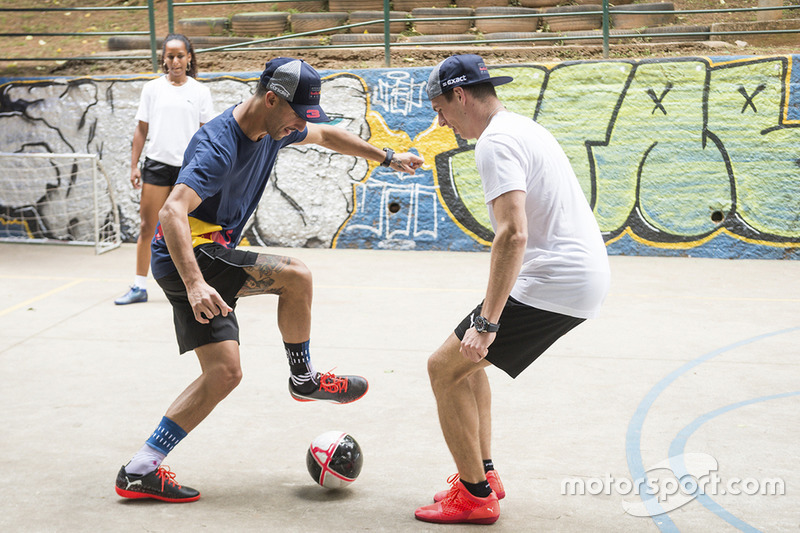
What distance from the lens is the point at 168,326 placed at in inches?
256

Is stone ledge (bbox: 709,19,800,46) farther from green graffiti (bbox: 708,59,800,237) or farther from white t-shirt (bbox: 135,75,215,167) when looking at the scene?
white t-shirt (bbox: 135,75,215,167)

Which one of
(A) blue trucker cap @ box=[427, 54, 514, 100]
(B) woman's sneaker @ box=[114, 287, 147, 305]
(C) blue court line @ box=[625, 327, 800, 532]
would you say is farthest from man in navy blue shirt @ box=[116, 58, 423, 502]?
(B) woman's sneaker @ box=[114, 287, 147, 305]

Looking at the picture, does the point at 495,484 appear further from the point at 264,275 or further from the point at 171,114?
the point at 171,114

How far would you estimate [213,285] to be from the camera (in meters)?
3.88

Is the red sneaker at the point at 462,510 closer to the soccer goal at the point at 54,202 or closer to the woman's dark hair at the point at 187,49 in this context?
the woman's dark hair at the point at 187,49

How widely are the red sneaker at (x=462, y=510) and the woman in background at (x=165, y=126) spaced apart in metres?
4.36

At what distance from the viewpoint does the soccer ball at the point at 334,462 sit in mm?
3670

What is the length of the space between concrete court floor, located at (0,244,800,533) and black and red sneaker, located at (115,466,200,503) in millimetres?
56

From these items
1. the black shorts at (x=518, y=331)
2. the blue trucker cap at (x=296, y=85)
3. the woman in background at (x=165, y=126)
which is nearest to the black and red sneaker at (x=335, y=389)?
the black shorts at (x=518, y=331)

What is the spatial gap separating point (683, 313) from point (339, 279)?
3.28 m

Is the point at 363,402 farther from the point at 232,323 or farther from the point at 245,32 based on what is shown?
the point at 245,32

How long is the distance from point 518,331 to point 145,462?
1752mm

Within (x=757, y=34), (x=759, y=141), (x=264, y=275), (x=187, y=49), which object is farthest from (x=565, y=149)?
(x=264, y=275)

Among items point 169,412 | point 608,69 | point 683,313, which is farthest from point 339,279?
point 169,412
